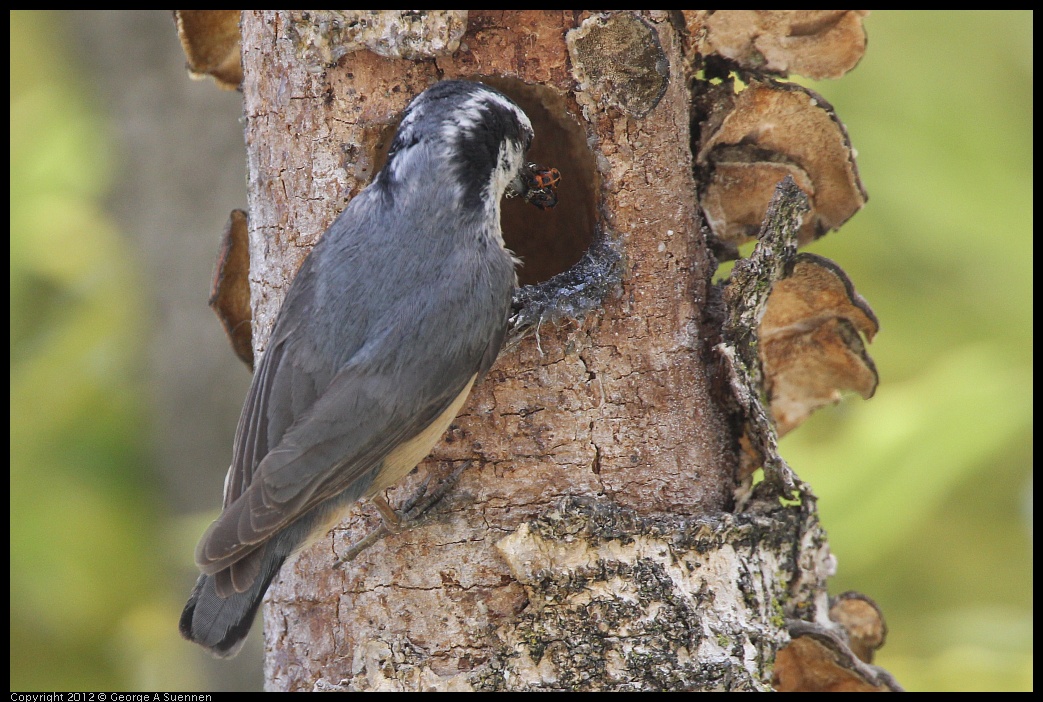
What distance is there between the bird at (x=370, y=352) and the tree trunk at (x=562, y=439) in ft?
0.31

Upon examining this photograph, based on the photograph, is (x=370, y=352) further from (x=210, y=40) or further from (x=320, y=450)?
(x=210, y=40)

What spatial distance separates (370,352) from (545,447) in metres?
0.42

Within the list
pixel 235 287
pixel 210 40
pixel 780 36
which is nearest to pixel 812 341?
pixel 780 36

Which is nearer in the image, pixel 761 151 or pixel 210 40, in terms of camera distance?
pixel 761 151

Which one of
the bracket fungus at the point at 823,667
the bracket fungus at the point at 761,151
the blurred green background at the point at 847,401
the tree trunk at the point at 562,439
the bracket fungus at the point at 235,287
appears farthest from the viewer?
the blurred green background at the point at 847,401

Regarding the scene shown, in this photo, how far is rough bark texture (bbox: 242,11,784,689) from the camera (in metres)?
2.14

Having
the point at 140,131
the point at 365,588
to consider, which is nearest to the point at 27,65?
the point at 140,131

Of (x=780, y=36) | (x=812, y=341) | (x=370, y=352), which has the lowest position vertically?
(x=370, y=352)

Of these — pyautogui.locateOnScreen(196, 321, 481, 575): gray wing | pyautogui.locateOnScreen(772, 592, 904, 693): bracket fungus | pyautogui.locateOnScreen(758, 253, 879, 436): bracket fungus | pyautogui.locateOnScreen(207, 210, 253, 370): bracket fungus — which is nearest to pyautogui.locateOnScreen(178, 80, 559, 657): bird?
pyautogui.locateOnScreen(196, 321, 481, 575): gray wing

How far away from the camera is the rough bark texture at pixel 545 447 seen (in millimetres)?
2141

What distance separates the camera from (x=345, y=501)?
7.35 ft

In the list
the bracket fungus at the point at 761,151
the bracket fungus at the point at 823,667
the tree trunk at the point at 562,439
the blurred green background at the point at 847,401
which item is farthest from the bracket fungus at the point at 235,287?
the bracket fungus at the point at 823,667

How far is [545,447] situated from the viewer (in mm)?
2248

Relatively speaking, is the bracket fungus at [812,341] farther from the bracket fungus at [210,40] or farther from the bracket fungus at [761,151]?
the bracket fungus at [210,40]
